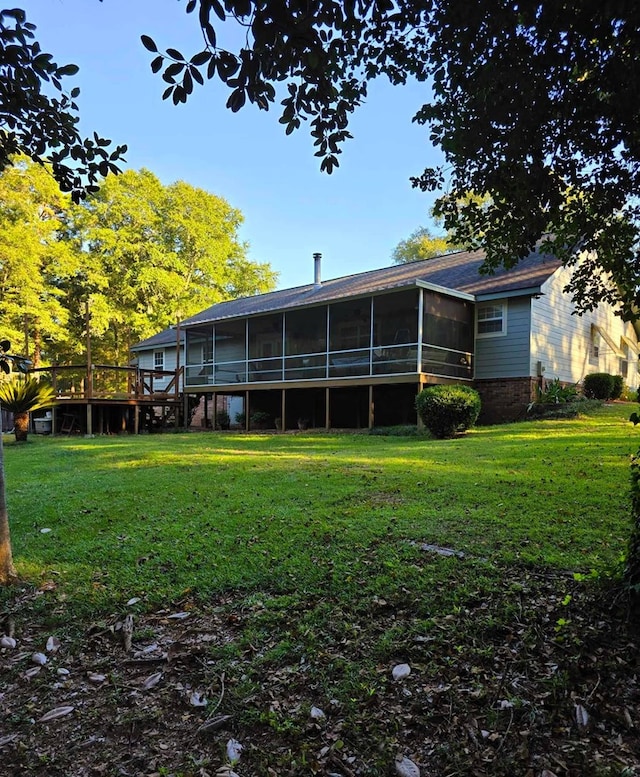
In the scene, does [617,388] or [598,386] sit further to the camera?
[617,388]

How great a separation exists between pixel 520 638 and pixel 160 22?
3654 mm

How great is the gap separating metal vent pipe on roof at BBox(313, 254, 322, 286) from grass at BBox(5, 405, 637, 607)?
14.3m

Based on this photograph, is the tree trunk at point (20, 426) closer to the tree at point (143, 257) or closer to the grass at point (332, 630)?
the grass at point (332, 630)

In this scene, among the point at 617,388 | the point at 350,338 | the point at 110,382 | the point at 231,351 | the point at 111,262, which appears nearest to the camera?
the point at 617,388

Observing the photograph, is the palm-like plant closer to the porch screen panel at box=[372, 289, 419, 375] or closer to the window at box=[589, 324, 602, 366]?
the porch screen panel at box=[372, 289, 419, 375]

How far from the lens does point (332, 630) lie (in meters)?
2.82

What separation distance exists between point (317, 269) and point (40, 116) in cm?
1921

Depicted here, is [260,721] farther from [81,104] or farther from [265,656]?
[81,104]

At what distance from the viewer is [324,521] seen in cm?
474

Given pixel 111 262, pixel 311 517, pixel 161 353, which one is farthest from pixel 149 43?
pixel 111 262

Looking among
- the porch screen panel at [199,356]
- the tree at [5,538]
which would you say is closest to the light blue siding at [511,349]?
the porch screen panel at [199,356]

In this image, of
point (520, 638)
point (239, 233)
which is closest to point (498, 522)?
point (520, 638)

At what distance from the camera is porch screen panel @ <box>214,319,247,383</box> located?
62.2 ft

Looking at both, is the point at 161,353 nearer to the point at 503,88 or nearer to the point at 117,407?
the point at 117,407
